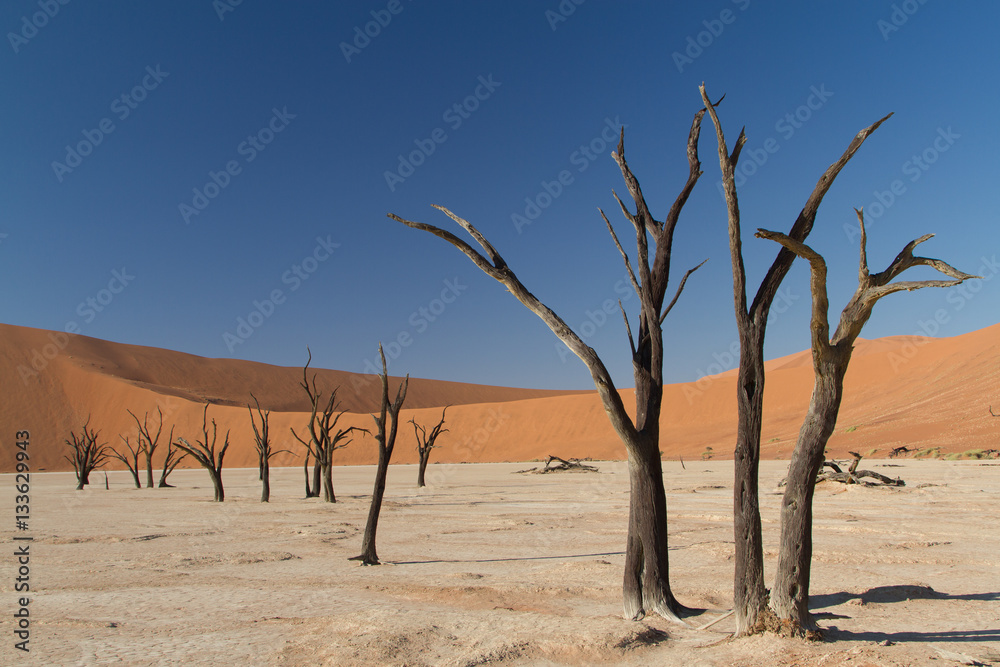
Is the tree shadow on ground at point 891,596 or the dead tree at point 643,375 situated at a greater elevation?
the dead tree at point 643,375

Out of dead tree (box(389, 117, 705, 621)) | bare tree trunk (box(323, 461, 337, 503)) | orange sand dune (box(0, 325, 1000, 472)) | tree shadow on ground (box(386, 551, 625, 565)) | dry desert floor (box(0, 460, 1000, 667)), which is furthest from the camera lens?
orange sand dune (box(0, 325, 1000, 472))

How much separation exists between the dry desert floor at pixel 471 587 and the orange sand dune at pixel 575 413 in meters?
21.9

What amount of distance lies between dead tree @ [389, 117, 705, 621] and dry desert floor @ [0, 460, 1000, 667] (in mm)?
334

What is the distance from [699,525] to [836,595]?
5.36m

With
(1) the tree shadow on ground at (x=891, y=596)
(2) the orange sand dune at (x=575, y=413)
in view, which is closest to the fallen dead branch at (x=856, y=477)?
(1) the tree shadow on ground at (x=891, y=596)

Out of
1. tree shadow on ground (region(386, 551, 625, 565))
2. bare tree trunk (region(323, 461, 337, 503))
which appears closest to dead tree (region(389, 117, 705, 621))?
tree shadow on ground (region(386, 551, 625, 565))

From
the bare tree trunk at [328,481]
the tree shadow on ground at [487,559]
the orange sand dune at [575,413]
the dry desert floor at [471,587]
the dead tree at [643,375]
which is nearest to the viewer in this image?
the dry desert floor at [471,587]

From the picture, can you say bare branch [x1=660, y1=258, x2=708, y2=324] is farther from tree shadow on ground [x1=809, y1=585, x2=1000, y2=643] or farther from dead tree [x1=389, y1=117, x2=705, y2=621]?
tree shadow on ground [x1=809, y1=585, x2=1000, y2=643]

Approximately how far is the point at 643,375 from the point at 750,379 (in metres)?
1.11

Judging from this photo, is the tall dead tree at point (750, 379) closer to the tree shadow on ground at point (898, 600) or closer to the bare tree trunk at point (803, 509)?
the bare tree trunk at point (803, 509)

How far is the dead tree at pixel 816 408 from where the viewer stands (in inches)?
174

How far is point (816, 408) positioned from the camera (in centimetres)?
457

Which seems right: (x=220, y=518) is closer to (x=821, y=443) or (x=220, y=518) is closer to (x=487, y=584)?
(x=487, y=584)

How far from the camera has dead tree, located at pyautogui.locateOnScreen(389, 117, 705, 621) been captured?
215 inches
